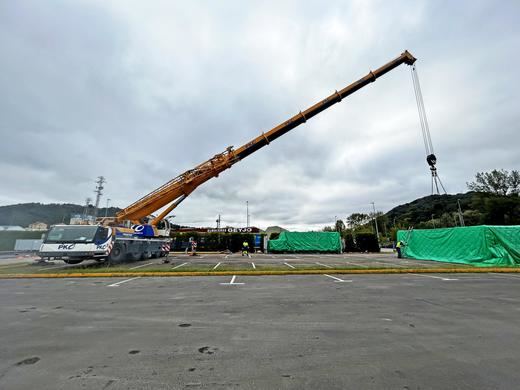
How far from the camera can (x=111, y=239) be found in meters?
12.9

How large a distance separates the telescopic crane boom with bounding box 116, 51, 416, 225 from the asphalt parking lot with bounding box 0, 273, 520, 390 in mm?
10252

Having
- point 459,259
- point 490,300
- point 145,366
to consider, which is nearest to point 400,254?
point 459,259

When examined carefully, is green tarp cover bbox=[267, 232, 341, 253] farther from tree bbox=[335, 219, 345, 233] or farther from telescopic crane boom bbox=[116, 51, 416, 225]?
tree bbox=[335, 219, 345, 233]

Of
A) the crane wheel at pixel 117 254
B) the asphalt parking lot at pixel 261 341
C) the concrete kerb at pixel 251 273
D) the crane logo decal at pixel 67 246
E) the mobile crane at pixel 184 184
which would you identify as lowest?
the asphalt parking lot at pixel 261 341

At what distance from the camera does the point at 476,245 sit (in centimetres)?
1446

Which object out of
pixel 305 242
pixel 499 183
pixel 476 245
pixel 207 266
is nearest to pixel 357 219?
pixel 499 183

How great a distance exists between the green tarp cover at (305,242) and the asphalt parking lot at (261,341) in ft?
68.7

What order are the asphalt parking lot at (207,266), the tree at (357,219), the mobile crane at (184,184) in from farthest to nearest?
the tree at (357,219) < the mobile crane at (184,184) < the asphalt parking lot at (207,266)

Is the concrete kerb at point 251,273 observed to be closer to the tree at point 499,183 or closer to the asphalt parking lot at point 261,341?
the asphalt parking lot at point 261,341

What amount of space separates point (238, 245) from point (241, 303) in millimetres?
24000

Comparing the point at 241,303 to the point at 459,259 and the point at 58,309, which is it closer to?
the point at 58,309

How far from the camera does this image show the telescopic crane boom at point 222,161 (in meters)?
16.3

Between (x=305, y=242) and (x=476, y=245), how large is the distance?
15.2 meters

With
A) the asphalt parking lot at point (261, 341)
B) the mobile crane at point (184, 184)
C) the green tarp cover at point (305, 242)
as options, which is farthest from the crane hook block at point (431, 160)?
the green tarp cover at point (305, 242)
